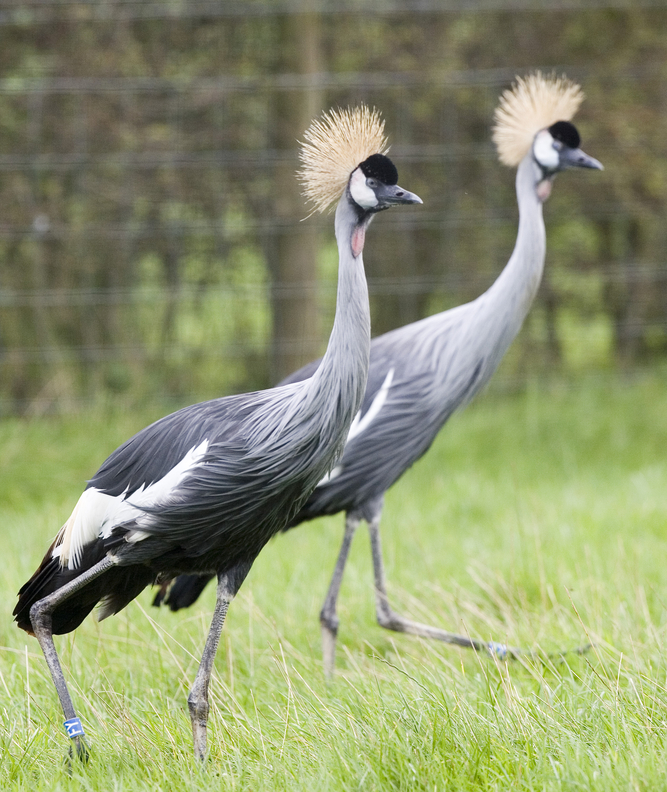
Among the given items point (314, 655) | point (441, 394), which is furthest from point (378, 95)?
point (314, 655)

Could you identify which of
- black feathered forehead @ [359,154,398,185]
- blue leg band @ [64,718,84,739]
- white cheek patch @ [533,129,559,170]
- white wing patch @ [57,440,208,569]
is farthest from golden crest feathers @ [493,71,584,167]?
blue leg band @ [64,718,84,739]

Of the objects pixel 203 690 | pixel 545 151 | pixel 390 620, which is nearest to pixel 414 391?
pixel 390 620

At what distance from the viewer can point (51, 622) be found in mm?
2621

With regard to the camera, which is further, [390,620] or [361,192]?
[390,620]

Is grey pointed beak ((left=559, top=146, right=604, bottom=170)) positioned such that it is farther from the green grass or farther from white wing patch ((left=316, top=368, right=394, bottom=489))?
the green grass

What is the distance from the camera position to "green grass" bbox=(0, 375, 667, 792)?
2.16m

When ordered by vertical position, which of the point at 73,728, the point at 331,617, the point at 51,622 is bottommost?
the point at 331,617

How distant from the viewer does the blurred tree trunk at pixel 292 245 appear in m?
6.24

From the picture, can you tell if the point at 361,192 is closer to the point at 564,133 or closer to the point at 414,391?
the point at 414,391

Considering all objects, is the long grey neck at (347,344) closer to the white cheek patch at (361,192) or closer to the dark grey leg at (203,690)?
the white cheek patch at (361,192)

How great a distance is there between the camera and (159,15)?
6141mm

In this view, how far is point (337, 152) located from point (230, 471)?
0.82 m

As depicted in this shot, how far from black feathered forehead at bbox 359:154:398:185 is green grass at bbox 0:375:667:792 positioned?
1.20 m

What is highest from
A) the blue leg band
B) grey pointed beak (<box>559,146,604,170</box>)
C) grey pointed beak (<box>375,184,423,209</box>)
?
grey pointed beak (<box>559,146,604,170</box>)
